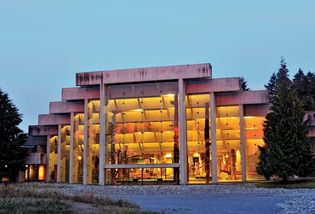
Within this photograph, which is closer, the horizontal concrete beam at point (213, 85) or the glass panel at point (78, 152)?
the horizontal concrete beam at point (213, 85)

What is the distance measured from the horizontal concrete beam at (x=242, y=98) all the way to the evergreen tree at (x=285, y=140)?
6457mm

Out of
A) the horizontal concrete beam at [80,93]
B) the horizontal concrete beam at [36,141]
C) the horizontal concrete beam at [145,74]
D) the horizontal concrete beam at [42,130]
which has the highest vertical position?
the horizontal concrete beam at [145,74]

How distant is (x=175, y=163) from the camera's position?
132 ft

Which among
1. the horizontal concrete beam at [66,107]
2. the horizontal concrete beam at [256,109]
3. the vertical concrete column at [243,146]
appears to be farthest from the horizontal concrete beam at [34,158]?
the horizontal concrete beam at [256,109]

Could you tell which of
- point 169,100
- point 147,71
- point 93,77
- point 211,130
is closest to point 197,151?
point 211,130

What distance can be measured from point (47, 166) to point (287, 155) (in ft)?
97.0

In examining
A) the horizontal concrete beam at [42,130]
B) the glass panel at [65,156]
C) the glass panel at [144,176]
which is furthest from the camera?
the horizontal concrete beam at [42,130]

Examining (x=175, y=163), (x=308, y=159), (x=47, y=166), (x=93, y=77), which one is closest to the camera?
(x=308, y=159)

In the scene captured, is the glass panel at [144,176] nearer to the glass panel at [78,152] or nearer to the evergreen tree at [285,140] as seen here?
the glass panel at [78,152]

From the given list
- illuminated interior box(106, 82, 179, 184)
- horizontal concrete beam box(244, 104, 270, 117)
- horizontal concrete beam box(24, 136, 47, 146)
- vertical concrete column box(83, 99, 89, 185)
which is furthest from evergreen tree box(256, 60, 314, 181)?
horizontal concrete beam box(24, 136, 47, 146)

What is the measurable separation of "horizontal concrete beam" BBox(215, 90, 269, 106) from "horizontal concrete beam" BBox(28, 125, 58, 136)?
67.6 ft

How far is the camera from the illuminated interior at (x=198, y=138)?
133ft

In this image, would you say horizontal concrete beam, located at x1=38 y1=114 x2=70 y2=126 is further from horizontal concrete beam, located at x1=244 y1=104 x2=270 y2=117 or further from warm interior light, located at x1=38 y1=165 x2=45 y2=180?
horizontal concrete beam, located at x1=244 y1=104 x2=270 y2=117

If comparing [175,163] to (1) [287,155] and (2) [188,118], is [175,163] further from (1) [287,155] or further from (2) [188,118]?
(1) [287,155]
